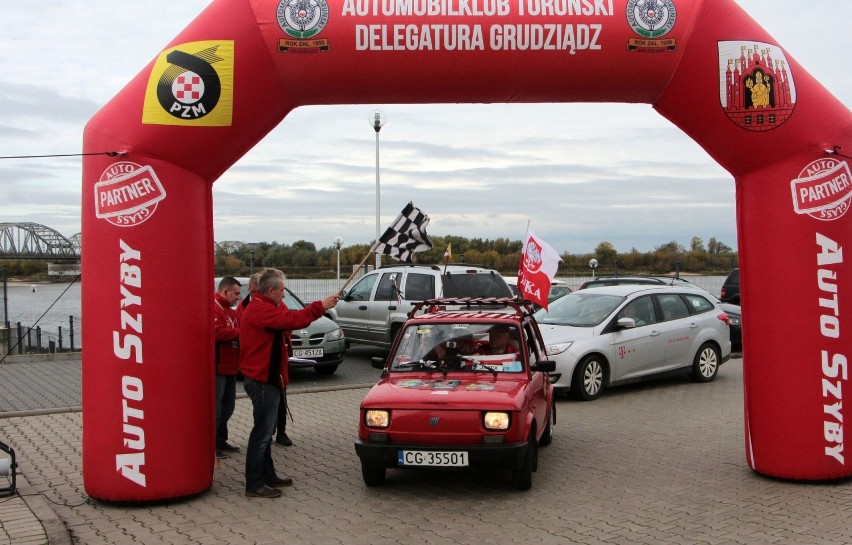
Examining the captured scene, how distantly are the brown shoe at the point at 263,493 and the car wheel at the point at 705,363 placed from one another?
878 cm

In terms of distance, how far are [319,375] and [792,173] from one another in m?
9.62

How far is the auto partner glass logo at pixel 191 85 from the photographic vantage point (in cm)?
680

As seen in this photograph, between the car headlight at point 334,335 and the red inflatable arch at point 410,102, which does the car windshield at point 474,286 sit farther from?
the red inflatable arch at point 410,102

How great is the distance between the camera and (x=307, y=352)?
45.5 feet

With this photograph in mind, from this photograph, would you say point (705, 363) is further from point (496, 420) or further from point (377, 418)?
point (377, 418)

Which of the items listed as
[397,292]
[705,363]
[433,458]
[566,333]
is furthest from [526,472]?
[397,292]

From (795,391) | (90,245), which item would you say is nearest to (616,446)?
(795,391)

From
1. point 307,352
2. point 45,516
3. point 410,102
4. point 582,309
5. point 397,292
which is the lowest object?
point 45,516

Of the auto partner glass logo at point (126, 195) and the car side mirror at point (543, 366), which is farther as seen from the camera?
the car side mirror at point (543, 366)


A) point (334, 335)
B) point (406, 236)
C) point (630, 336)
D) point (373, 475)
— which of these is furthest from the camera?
point (334, 335)

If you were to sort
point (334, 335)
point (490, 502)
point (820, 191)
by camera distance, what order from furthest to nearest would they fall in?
point (334, 335), point (820, 191), point (490, 502)

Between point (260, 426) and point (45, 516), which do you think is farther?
point (260, 426)

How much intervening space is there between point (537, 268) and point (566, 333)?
4.69 ft

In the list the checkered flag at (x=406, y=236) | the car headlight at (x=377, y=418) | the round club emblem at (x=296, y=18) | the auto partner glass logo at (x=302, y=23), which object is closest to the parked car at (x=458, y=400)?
the car headlight at (x=377, y=418)
